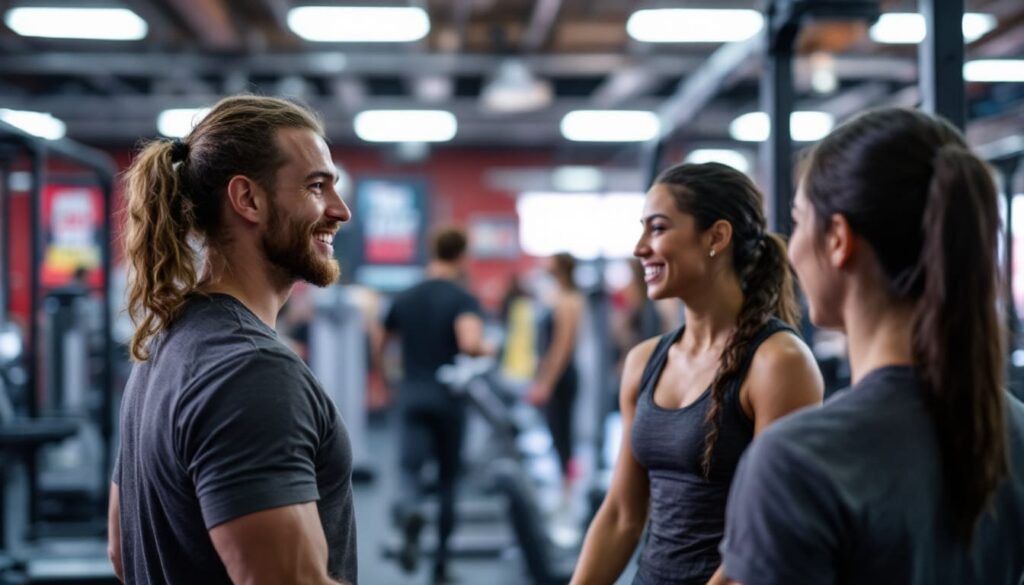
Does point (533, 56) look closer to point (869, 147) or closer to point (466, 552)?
point (466, 552)

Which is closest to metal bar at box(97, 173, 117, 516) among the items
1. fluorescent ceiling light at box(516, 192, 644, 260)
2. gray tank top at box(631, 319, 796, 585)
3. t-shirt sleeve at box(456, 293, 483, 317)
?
t-shirt sleeve at box(456, 293, 483, 317)

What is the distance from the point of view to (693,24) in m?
6.00

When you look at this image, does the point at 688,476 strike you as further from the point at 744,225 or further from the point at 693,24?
the point at 693,24

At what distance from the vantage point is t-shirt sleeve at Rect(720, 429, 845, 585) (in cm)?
87

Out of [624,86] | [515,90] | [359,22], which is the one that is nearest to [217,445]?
[359,22]

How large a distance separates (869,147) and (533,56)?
7.36 m

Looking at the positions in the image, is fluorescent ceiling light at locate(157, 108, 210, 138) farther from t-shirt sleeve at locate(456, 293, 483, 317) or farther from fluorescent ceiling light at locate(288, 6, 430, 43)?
t-shirt sleeve at locate(456, 293, 483, 317)

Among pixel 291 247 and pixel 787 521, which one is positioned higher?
pixel 291 247

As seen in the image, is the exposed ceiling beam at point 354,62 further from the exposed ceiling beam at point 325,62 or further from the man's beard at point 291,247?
the man's beard at point 291,247

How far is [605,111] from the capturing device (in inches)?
392

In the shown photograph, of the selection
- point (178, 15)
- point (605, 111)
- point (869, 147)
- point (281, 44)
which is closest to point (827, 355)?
point (869, 147)

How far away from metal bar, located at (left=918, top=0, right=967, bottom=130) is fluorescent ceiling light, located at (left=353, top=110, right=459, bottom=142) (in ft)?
27.1

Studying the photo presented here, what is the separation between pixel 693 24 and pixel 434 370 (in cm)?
296

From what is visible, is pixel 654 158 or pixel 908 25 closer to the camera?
pixel 654 158
